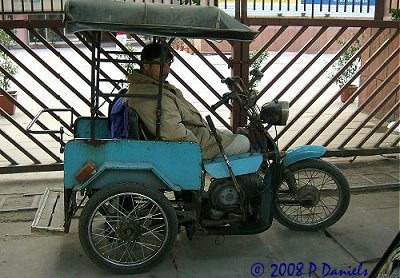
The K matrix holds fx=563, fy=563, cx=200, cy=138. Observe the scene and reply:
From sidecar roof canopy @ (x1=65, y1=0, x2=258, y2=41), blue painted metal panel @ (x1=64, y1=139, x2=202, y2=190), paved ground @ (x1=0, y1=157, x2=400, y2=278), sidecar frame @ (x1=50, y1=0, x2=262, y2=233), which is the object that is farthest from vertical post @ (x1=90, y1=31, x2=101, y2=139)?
paved ground @ (x1=0, y1=157, x2=400, y2=278)

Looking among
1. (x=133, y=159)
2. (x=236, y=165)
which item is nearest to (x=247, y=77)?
(x=236, y=165)

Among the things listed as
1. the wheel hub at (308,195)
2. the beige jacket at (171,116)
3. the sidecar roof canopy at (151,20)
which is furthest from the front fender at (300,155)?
the sidecar roof canopy at (151,20)

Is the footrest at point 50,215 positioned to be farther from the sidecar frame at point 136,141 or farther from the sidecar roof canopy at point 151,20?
the sidecar roof canopy at point 151,20

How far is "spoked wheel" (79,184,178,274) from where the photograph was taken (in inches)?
150

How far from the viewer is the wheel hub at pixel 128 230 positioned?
393 cm

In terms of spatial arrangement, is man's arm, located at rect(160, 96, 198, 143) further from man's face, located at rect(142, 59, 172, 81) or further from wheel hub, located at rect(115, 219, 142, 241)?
wheel hub, located at rect(115, 219, 142, 241)

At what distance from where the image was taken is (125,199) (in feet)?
13.3

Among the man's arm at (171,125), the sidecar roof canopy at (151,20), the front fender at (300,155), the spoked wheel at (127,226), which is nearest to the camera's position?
the sidecar roof canopy at (151,20)

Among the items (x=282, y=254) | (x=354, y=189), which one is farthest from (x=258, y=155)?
(x=354, y=189)

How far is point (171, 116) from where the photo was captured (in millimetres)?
3943

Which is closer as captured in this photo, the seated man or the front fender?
the seated man

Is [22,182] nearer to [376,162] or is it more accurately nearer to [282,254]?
[282,254]

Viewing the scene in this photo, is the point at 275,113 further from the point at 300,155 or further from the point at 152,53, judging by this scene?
the point at 152,53

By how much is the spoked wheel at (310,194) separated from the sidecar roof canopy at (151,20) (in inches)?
53.6
